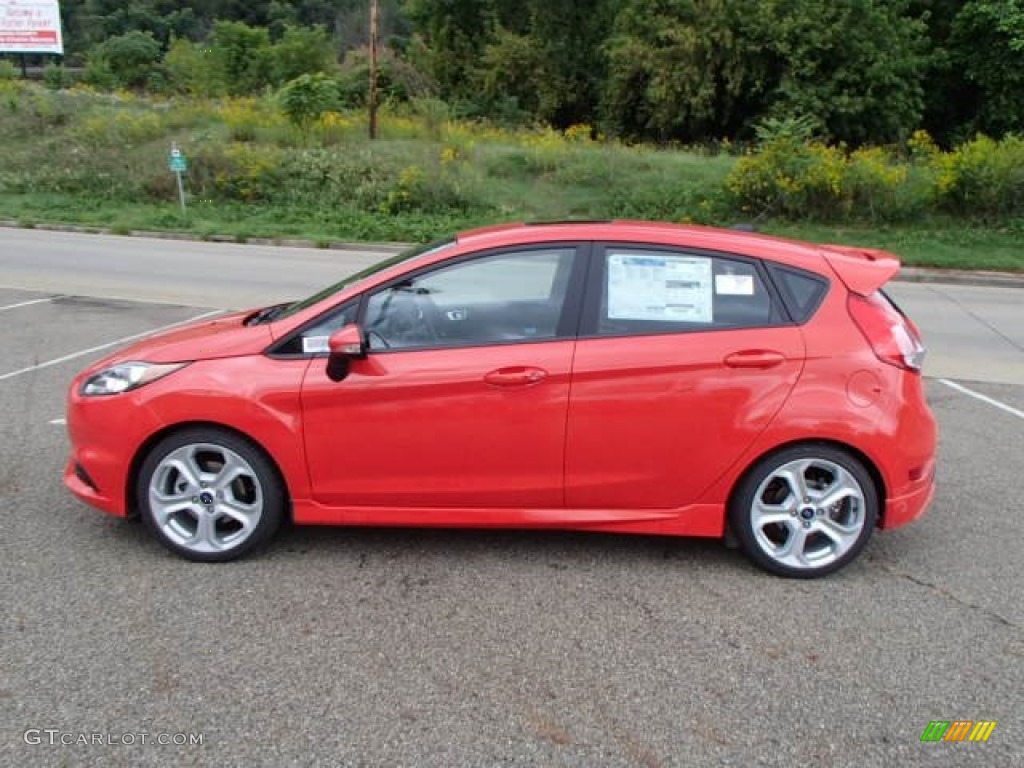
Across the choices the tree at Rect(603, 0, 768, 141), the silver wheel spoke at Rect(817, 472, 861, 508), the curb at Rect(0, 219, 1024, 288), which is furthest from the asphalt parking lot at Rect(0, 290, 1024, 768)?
the tree at Rect(603, 0, 768, 141)

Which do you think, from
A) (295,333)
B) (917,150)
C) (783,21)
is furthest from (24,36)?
(295,333)

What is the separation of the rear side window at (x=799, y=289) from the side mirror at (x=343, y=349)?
1.85 m

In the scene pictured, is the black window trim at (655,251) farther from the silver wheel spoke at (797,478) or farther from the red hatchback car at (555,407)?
the silver wheel spoke at (797,478)

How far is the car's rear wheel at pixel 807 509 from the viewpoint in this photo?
3875mm

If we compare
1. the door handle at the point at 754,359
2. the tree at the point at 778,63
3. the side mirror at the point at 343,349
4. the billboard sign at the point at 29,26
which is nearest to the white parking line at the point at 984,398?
Answer: the door handle at the point at 754,359

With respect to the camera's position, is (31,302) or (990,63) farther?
(990,63)

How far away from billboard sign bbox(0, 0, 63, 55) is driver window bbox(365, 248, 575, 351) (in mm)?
51658

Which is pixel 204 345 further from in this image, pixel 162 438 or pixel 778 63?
pixel 778 63

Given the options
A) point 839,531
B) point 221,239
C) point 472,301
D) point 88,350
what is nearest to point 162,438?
point 472,301

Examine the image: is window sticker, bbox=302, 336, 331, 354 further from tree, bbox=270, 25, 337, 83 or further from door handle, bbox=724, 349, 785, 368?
tree, bbox=270, 25, 337, 83

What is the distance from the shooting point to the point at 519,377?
3.82 metres

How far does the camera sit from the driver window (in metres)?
3.98

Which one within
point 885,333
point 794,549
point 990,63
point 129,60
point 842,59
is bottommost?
point 794,549

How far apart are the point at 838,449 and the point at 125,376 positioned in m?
3.21
